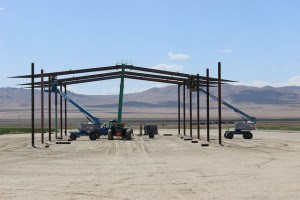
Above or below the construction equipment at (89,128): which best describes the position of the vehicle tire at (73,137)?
below

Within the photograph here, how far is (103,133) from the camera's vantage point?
Result: 176 ft

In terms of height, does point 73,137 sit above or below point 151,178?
above

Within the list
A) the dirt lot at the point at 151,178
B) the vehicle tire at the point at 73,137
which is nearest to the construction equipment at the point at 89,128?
the vehicle tire at the point at 73,137

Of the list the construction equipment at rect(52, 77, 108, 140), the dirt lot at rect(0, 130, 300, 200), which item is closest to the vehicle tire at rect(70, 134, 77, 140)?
the construction equipment at rect(52, 77, 108, 140)

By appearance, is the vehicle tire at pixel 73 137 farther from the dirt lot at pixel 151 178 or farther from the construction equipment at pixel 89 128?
the dirt lot at pixel 151 178

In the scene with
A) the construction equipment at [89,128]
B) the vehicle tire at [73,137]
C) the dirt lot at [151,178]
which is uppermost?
the construction equipment at [89,128]

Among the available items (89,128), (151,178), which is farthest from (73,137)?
(151,178)

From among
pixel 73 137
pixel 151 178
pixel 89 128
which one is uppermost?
pixel 89 128

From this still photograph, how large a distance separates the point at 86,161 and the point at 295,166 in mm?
10527

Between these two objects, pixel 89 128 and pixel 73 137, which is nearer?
pixel 73 137

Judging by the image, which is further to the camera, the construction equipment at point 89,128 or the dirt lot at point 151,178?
the construction equipment at point 89,128

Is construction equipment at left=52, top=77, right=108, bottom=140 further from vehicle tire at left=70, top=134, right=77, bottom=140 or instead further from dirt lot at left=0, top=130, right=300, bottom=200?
dirt lot at left=0, top=130, right=300, bottom=200

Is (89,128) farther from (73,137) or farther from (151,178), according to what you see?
(151,178)

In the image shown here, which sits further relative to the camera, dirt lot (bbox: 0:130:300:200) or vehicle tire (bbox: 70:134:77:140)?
vehicle tire (bbox: 70:134:77:140)
